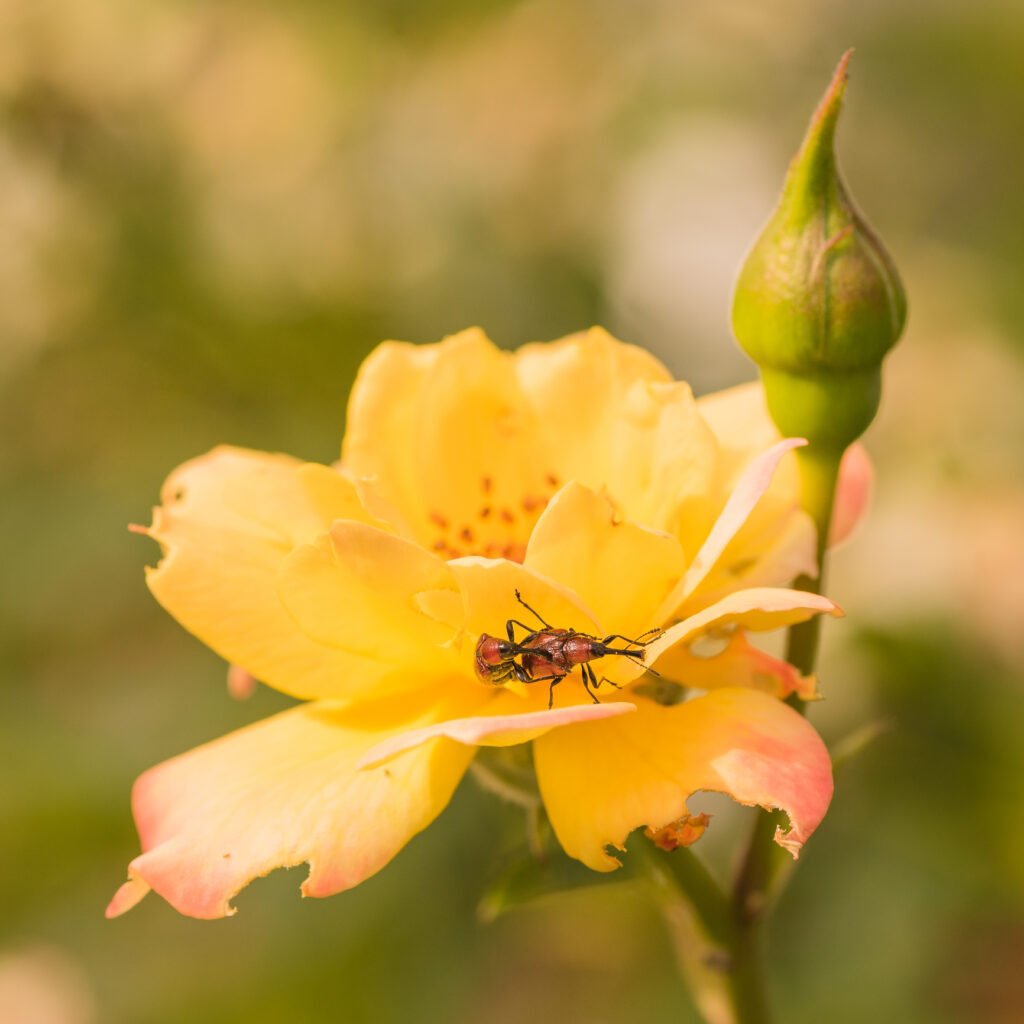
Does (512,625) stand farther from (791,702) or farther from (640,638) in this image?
(791,702)

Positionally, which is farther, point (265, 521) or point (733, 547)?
point (265, 521)

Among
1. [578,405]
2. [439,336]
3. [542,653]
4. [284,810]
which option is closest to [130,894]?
[284,810]

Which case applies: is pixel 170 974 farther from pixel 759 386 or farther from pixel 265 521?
pixel 759 386

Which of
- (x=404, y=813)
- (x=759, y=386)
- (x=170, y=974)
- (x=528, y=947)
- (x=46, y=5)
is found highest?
(x=46, y=5)

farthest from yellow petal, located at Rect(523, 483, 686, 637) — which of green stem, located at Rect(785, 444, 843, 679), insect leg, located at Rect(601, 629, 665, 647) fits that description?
green stem, located at Rect(785, 444, 843, 679)

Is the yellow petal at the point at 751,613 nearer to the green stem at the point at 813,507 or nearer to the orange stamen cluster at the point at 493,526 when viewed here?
the green stem at the point at 813,507

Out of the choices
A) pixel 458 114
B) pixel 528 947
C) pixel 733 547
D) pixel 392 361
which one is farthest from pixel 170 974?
pixel 458 114
